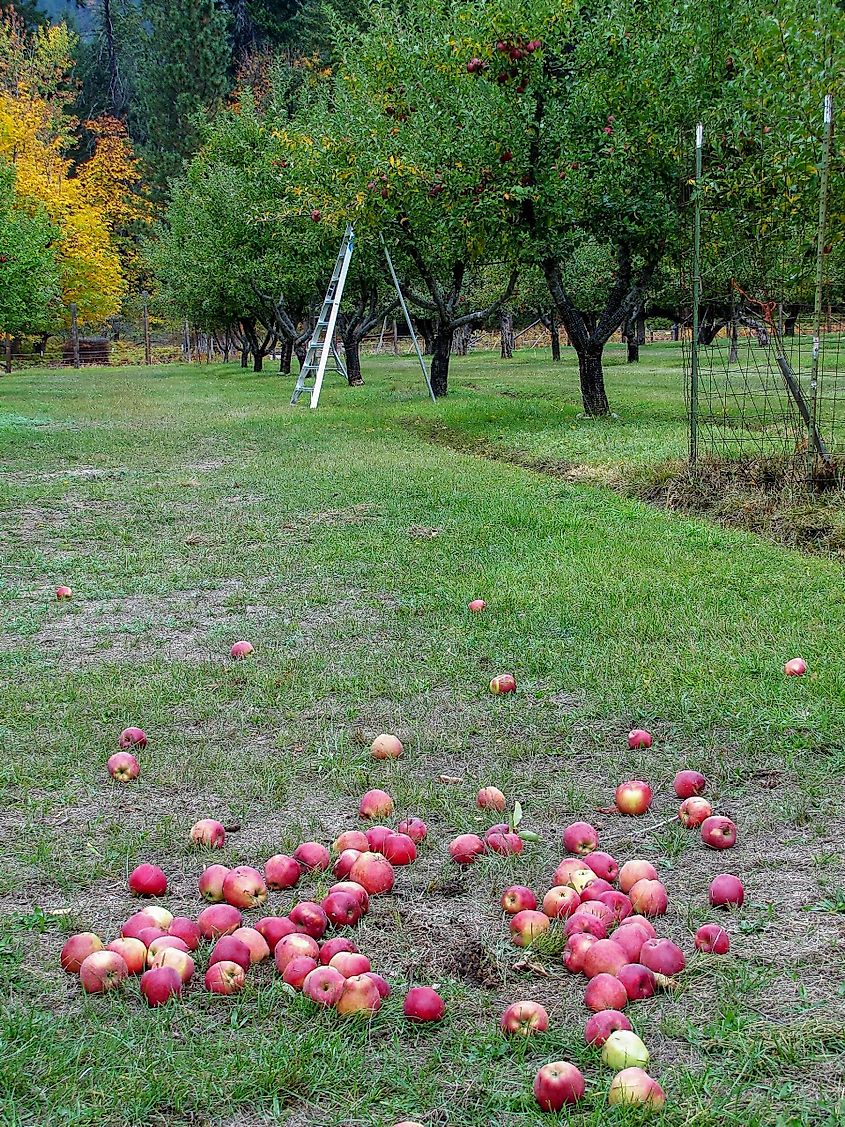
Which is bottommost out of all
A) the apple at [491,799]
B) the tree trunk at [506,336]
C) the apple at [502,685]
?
the apple at [491,799]

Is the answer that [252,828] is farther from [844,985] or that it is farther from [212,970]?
[844,985]

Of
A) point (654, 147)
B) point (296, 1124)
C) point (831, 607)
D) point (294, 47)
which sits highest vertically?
point (294, 47)

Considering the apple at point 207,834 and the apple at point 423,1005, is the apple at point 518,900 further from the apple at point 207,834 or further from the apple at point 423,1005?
the apple at point 207,834

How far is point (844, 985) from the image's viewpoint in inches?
91.4

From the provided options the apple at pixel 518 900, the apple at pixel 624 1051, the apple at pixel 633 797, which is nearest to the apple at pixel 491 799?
the apple at pixel 633 797

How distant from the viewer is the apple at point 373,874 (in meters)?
2.77

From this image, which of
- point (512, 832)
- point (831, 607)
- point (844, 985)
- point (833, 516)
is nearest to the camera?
point (844, 985)

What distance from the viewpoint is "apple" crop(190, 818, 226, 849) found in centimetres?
302

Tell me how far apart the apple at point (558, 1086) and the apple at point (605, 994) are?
280 mm

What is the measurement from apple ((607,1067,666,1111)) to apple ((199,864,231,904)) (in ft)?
4.06

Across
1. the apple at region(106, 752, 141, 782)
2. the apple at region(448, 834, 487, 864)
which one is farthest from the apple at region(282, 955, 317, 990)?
the apple at region(106, 752, 141, 782)

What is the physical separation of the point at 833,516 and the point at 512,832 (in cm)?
503

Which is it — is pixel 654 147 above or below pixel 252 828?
above

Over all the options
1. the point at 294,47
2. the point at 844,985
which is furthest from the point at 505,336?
the point at 844,985
